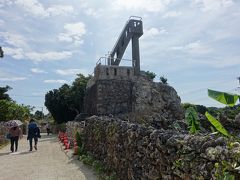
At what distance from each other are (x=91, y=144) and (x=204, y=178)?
30.1 ft

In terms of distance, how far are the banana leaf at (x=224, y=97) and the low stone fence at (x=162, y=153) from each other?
1.49ft

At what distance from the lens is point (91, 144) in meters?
12.4

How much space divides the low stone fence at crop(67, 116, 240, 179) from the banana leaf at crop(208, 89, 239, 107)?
0.45 m

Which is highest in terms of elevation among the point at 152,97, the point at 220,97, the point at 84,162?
the point at 152,97

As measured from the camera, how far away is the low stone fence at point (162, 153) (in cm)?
335

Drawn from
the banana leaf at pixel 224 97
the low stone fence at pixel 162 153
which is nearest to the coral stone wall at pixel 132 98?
the low stone fence at pixel 162 153

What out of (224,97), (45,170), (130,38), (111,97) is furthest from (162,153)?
(130,38)

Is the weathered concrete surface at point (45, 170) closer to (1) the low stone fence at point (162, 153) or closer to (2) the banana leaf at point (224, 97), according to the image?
(1) the low stone fence at point (162, 153)

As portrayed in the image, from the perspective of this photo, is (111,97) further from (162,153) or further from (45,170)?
(162,153)

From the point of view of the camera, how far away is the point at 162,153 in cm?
496

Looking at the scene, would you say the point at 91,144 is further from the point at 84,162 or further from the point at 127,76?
the point at 127,76

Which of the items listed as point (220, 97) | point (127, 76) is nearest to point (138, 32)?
point (127, 76)

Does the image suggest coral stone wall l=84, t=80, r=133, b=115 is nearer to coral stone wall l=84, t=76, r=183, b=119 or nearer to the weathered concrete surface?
coral stone wall l=84, t=76, r=183, b=119

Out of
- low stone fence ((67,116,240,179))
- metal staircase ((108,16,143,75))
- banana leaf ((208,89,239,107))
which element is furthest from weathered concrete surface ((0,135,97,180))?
metal staircase ((108,16,143,75))
